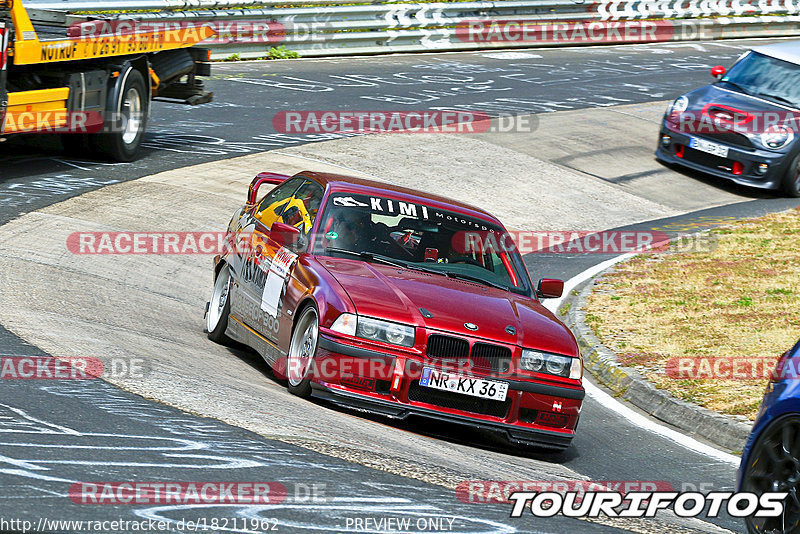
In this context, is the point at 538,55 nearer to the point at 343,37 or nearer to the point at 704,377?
the point at 343,37

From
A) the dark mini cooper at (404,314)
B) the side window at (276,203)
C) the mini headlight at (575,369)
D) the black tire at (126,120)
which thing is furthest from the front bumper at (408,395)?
the black tire at (126,120)

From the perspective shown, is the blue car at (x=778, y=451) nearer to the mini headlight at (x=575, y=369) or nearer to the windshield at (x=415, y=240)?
the mini headlight at (x=575, y=369)

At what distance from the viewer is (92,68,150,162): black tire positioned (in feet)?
49.4

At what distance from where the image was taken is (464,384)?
24.1 ft

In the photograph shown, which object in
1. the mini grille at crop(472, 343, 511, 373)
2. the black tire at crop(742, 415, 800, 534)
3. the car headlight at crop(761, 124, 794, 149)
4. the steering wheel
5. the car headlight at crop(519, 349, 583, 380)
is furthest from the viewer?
the car headlight at crop(761, 124, 794, 149)

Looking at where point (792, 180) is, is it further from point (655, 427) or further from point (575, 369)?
point (575, 369)

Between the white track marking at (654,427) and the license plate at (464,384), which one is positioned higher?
the license plate at (464,384)

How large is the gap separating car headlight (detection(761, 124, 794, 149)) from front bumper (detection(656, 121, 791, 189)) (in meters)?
0.12

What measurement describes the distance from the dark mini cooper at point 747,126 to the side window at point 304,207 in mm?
10188

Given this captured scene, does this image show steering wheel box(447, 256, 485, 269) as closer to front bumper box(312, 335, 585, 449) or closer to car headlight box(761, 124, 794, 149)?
front bumper box(312, 335, 585, 449)

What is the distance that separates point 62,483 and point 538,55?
81.3 ft

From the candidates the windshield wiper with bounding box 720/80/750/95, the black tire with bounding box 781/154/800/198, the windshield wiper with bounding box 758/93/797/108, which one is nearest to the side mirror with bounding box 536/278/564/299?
the black tire with bounding box 781/154/800/198

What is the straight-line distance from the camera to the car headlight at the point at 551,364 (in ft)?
24.5

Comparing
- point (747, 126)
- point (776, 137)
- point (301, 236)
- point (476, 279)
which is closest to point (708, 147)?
point (747, 126)
